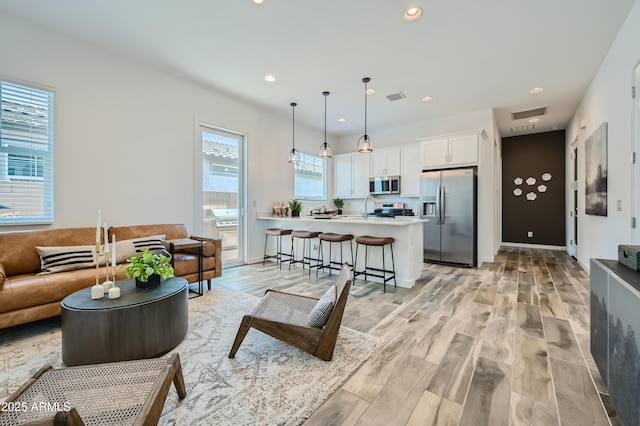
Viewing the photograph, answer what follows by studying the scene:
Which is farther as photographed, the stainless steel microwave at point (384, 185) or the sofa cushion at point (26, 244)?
the stainless steel microwave at point (384, 185)

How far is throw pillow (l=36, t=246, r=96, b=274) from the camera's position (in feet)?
8.75

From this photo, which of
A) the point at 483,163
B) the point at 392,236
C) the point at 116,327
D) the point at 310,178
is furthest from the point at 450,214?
the point at 116,327

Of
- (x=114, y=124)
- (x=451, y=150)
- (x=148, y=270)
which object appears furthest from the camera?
(x=451, y=150)

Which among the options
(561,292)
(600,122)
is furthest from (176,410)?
(600,122)

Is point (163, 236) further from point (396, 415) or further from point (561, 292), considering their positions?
point (561, 292)

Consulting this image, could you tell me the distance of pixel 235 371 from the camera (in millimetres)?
1887

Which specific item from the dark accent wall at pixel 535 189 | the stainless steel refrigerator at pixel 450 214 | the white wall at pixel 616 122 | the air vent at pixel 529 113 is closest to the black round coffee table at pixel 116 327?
the white wall at pixel 616 122

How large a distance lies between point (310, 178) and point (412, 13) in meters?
4.42

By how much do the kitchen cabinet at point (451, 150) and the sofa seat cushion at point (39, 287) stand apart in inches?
219

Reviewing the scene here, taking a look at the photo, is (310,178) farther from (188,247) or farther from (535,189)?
(535,189)

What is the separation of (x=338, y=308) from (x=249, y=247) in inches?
145

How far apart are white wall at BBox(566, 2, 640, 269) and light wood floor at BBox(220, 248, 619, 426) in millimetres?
817

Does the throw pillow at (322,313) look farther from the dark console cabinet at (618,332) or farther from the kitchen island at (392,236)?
the kitchen island at (392,236)

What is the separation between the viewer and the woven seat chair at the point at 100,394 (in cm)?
108
